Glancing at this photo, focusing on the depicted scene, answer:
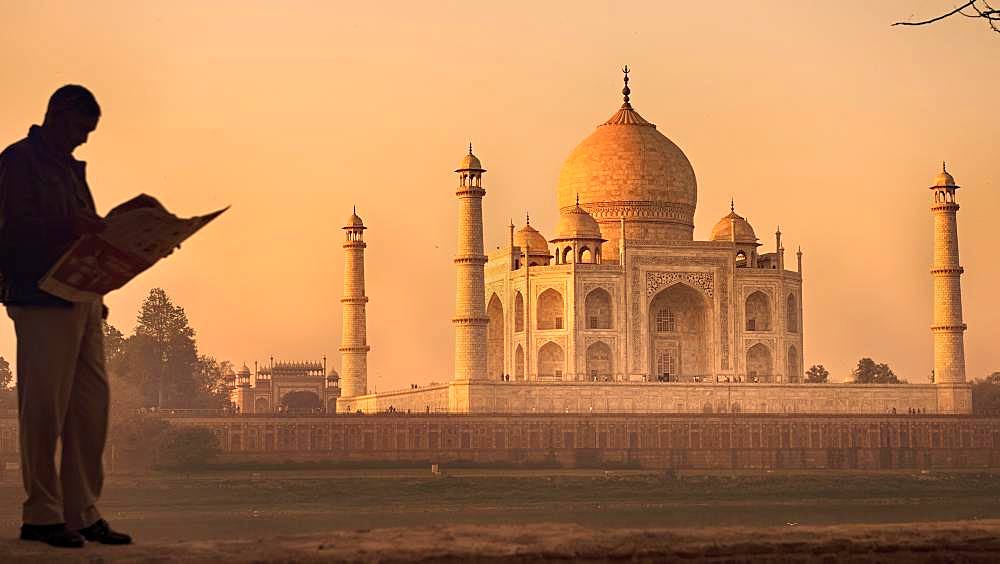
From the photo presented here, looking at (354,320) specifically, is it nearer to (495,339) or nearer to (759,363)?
(495,339)

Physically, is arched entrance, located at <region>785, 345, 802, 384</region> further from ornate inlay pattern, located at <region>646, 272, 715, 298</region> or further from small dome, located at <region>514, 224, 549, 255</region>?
small dome, located at <region>514, 224, 549, 255</region>

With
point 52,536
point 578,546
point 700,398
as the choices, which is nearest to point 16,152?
point 52,536

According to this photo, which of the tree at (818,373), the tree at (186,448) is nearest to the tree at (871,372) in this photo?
the tree at (818,373)

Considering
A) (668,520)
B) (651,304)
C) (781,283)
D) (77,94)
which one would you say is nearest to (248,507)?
(668,520)

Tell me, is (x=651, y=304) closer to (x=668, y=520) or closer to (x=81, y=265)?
(x=668, y=520)

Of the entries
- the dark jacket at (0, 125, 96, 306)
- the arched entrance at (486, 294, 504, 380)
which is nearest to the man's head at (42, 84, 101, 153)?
the dark jacket at (0, 125, 96, 306)

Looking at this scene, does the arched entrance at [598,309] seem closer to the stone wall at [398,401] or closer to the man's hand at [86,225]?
the stone wall at [398,401]
